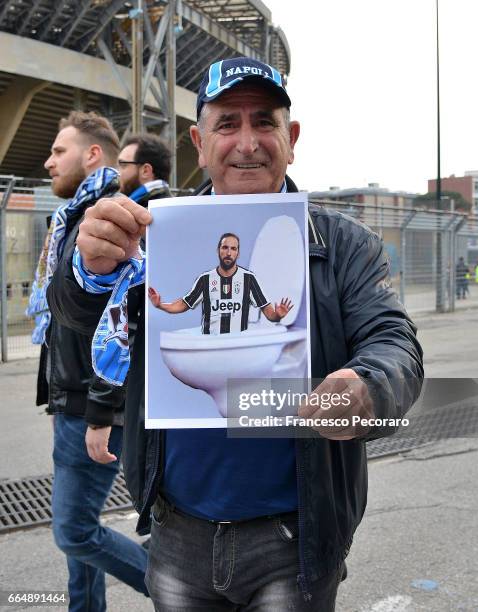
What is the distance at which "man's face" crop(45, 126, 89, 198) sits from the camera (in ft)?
10.1

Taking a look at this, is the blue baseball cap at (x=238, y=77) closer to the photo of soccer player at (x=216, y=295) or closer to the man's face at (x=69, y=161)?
the photo of soccer player at (x=216, y=295)

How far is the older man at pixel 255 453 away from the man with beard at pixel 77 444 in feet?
2.40

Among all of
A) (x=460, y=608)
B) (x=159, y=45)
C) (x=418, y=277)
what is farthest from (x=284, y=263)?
(x=159, y=45)

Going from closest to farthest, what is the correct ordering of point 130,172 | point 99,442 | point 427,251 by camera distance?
point 99,442, point 130,172, point 427,251

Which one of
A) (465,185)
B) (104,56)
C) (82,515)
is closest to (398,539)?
(82,515)

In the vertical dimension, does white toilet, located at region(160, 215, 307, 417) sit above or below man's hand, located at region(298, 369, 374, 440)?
above

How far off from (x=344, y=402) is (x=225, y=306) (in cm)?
36

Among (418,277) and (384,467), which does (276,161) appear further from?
(418,277)

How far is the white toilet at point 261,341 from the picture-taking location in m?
1.41

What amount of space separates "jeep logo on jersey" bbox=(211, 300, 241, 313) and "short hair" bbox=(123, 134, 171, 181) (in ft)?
8.92

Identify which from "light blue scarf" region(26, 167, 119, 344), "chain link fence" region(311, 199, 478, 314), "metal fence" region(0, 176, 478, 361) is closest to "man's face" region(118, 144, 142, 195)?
"light blue scarf" region(26, 167, 119, 344)

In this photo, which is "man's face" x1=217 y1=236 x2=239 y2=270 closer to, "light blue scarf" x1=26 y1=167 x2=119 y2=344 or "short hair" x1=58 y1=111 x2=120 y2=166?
"light blue scarf" x1=26 y1=167 x2=119 y2=344

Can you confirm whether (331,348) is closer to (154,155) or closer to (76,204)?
(76,204)

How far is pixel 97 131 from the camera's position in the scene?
309 cm
